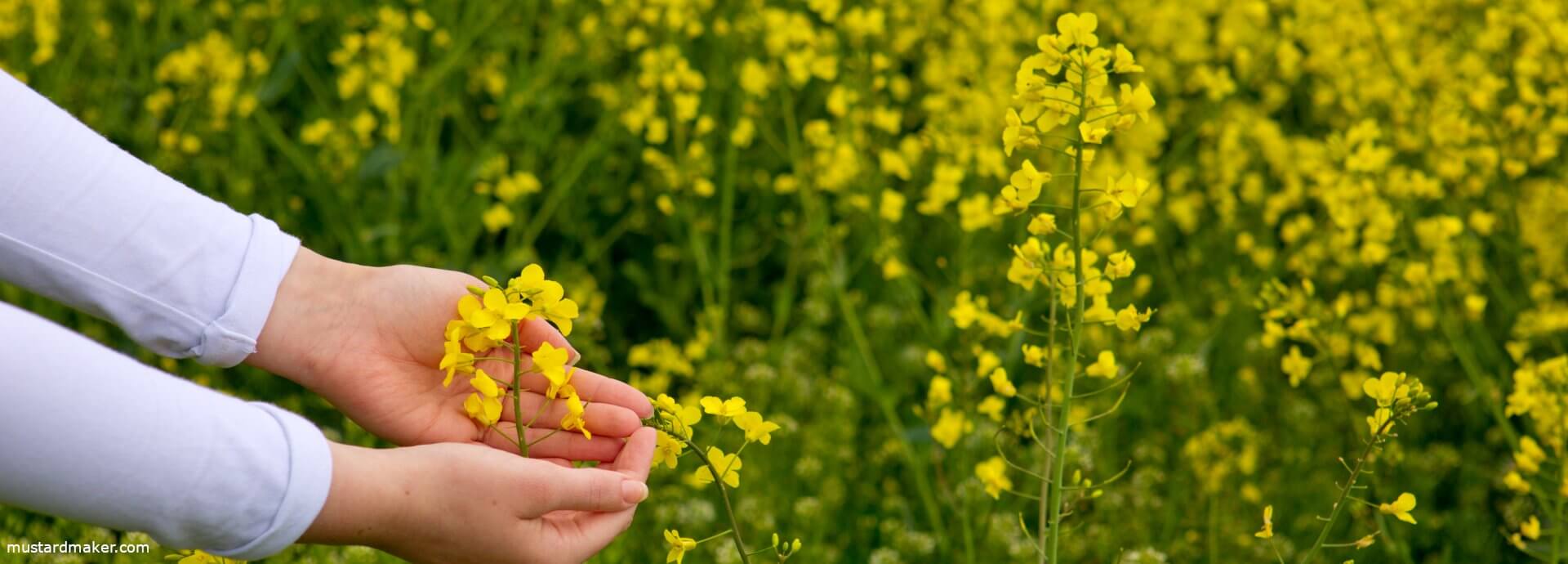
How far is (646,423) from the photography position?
1.43m

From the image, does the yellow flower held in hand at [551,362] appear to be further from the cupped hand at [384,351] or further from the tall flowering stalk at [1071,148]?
the tall flowering stalk at [1071,148]

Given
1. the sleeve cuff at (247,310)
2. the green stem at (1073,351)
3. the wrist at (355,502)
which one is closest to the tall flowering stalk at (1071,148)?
the green stem at (1073,351)

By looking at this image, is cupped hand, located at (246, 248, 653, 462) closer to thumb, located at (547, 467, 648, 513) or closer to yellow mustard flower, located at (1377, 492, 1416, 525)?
thumb, located at (547, 467, 648, 513)

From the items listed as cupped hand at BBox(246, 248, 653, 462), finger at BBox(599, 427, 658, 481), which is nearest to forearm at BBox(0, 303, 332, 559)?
finger at BBox(599, 427, 658, 481)

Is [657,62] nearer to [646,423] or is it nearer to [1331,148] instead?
[1331,148]

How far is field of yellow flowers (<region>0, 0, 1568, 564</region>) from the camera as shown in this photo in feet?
7.86

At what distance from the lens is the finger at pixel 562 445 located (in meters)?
1.58

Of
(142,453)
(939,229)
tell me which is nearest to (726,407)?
(142,453)

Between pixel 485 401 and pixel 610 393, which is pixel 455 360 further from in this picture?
pixel 610 393

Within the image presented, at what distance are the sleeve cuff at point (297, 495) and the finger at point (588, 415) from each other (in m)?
0.26

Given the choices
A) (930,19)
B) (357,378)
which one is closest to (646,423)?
(357,378)

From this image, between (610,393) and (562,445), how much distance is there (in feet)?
0.35

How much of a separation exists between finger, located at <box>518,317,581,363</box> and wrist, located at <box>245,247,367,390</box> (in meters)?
0.22

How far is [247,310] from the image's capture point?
5.21ft
